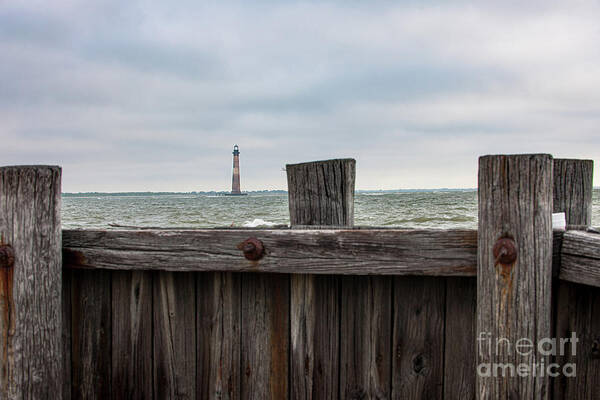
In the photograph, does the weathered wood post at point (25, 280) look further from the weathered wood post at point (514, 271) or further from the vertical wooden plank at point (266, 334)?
the weathered wood post at point (514, 271)

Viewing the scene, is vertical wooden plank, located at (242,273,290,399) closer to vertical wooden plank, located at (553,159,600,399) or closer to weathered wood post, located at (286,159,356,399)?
weathered wood post, located at (286,159,356,399)

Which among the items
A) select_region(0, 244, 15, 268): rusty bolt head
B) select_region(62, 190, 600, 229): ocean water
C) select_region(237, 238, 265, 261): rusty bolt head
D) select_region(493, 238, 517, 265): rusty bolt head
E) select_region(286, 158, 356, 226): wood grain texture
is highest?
select_region(286, 158, 356, 226): wood grain texture

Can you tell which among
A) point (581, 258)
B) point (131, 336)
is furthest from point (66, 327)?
point (581, 258)

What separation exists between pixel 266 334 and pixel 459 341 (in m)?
0.86

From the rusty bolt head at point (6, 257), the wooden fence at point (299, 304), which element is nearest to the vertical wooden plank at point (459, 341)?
the wooden fence at point (299, 304)

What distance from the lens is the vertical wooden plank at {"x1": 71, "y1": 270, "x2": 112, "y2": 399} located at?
219 centimetres

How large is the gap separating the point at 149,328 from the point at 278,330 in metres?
0.66

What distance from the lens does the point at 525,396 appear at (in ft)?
5.38

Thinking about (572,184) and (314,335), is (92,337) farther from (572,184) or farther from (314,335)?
(572,184)

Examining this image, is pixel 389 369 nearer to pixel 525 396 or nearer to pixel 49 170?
pixel 525 396

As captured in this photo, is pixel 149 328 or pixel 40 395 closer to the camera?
pixel 40 395

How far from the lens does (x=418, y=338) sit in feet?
6.35

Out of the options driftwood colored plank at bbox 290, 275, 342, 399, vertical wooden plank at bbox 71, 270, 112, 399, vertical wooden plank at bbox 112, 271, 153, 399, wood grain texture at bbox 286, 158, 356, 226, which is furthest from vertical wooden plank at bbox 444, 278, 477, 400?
vertical wooden plank at bbox 71, 270, 112, 399

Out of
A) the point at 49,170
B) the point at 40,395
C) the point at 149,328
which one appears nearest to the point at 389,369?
the point at 149,328
